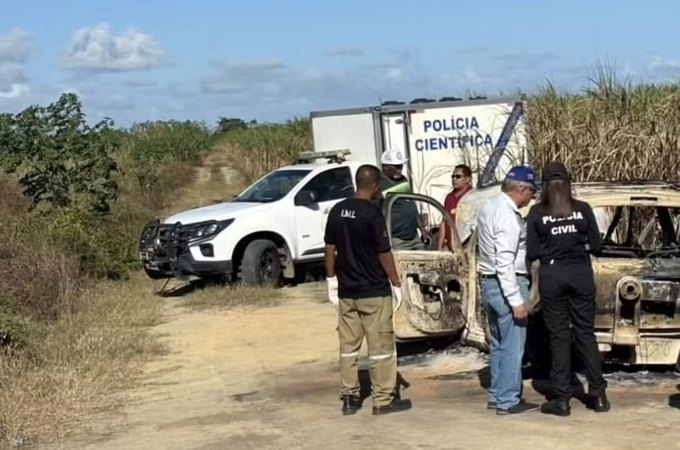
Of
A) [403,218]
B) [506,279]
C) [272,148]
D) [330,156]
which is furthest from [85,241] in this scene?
[272,148]

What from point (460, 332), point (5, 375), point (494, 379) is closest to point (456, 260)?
point (460, 332)

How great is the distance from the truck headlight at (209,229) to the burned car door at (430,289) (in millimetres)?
5940

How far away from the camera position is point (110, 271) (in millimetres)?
16844

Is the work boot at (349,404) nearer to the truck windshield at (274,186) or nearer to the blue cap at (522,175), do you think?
the blue cap at (522,175)

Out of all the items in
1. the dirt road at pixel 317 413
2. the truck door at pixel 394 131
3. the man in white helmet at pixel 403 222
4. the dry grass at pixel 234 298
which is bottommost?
the dirt road at pixel 317 413

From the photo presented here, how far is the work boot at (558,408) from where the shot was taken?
7410 millimetres

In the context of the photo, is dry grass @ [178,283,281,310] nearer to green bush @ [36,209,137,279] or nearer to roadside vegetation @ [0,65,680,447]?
roadside vegetation @ [0,65,680,447]

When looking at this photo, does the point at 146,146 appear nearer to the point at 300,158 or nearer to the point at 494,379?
the point at 300,158

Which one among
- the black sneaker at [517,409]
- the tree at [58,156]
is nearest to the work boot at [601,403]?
the black sneaker at [517,409]

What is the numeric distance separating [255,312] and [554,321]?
658 cm

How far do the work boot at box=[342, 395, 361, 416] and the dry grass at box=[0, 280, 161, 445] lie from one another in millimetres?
2064

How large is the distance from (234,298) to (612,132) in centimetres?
542

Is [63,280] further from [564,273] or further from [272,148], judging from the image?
[272,148]

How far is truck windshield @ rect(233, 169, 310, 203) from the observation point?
1560cm
